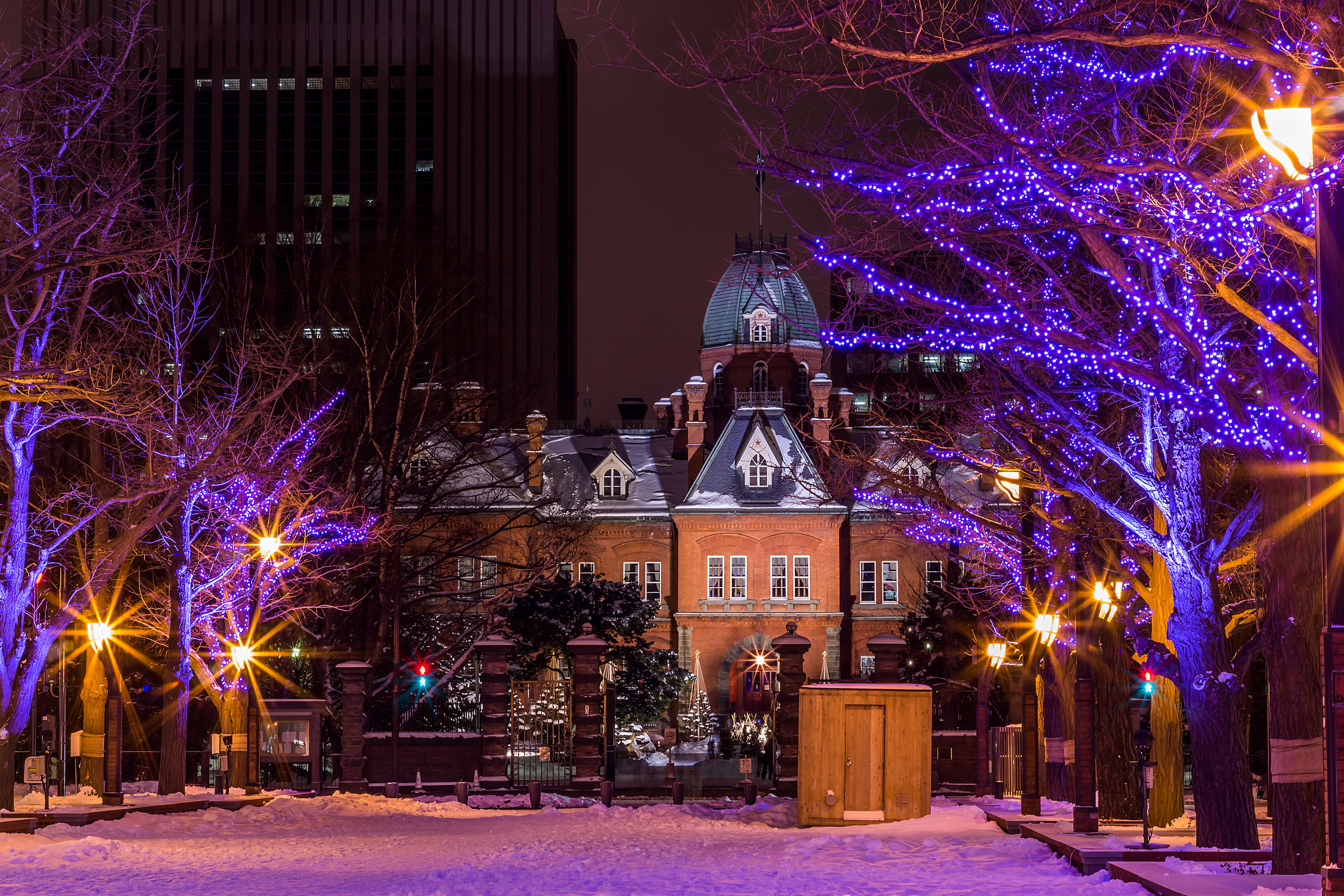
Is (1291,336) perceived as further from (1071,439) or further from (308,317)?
(308,317)

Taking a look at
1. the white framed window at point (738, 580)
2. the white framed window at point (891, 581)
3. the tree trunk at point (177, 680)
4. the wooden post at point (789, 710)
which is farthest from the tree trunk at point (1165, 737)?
the white framed window at point (891, 581)

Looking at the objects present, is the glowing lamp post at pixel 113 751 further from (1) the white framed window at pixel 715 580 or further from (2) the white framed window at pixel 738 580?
(2) the white framed window at pixel 738 580

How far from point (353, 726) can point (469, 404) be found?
8.59m

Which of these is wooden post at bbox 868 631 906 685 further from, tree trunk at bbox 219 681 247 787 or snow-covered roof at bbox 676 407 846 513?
snow-covered roof at bbox 676 407 846 513

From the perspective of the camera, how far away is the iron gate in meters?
27.1

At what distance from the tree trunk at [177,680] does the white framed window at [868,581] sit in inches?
1532

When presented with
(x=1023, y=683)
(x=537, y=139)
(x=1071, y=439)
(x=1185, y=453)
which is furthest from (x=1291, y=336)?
(x=537, y=139)

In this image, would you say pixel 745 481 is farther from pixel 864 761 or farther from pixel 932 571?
pixel 864 761

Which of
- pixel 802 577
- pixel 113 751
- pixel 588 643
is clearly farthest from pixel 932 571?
pixel 113 751

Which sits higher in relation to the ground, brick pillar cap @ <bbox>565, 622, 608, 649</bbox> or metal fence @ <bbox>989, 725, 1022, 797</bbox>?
brick pillar cap @ <bbox>565, 622, 608, 649</bbox>

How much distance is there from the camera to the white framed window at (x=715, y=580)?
2238 inches

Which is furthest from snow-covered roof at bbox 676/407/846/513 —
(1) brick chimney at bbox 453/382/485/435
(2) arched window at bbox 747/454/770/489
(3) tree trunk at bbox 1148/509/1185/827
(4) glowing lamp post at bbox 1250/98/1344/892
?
(4) glowing lamp post at bbox 1250/98/1344/892

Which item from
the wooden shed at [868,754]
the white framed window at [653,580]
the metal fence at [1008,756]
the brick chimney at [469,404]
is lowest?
the metal fence at [1008,756]

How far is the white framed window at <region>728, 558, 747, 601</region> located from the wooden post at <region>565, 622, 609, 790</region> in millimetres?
30720
